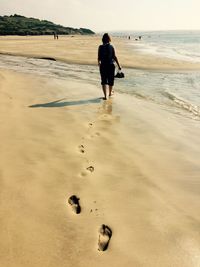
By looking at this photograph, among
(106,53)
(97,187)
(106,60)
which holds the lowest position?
(97,187)

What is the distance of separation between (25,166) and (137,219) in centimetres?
169

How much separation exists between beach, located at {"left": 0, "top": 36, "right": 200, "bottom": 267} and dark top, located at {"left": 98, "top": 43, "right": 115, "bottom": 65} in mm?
2585

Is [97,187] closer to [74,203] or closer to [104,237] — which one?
[74,203]

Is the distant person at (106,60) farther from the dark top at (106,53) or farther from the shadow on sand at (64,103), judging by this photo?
the shadow on sand at (64,103)

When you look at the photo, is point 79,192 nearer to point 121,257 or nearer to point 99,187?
point 99,187

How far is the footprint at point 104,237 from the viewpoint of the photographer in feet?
9.53

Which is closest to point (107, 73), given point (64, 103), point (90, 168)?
point (64, 103)

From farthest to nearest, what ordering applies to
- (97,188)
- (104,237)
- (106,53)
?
(106,53)
(97,188)
(104,237)

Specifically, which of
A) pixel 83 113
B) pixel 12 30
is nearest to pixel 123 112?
pixel 83 113

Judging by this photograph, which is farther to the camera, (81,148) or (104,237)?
(81,148)

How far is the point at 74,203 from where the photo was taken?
355 cm

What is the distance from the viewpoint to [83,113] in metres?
7.44

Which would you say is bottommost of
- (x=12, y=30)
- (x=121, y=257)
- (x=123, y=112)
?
(x=12, y=30)

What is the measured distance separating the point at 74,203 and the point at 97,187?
454 millimetres
